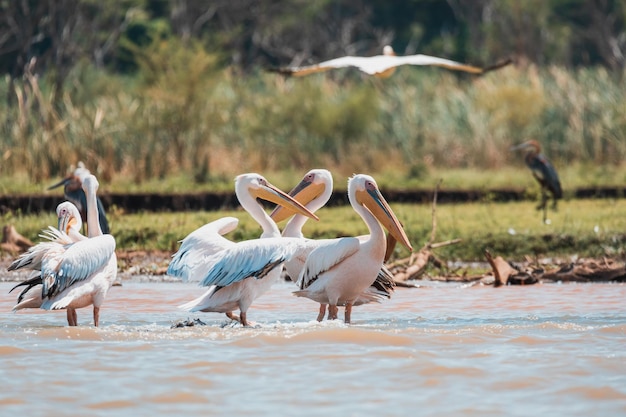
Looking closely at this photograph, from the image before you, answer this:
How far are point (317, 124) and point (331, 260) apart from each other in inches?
471

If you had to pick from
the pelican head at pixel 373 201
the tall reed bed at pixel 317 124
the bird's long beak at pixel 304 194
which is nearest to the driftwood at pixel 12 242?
the bird's long beak at pixel 304 194

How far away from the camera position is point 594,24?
128 feet

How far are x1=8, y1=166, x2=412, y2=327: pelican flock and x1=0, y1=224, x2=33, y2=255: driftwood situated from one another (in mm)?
3208

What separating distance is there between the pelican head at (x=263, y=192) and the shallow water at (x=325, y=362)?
0.73m

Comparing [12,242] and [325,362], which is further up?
[12,242]

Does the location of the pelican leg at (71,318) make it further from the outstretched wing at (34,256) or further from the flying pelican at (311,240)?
the flying pelican at (311,240)

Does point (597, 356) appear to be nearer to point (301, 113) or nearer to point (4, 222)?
point (4, 222)

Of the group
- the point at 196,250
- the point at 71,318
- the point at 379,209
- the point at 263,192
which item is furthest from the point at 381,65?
the point at 71,318

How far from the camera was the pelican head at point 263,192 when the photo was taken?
846 cm

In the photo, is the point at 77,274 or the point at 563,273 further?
the point at 563,273

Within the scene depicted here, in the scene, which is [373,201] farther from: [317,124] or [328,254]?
[317,124]

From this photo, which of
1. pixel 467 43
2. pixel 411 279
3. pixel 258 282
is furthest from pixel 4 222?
pixel 467 43

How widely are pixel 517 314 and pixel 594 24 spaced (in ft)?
105

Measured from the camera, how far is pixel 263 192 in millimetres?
8516
